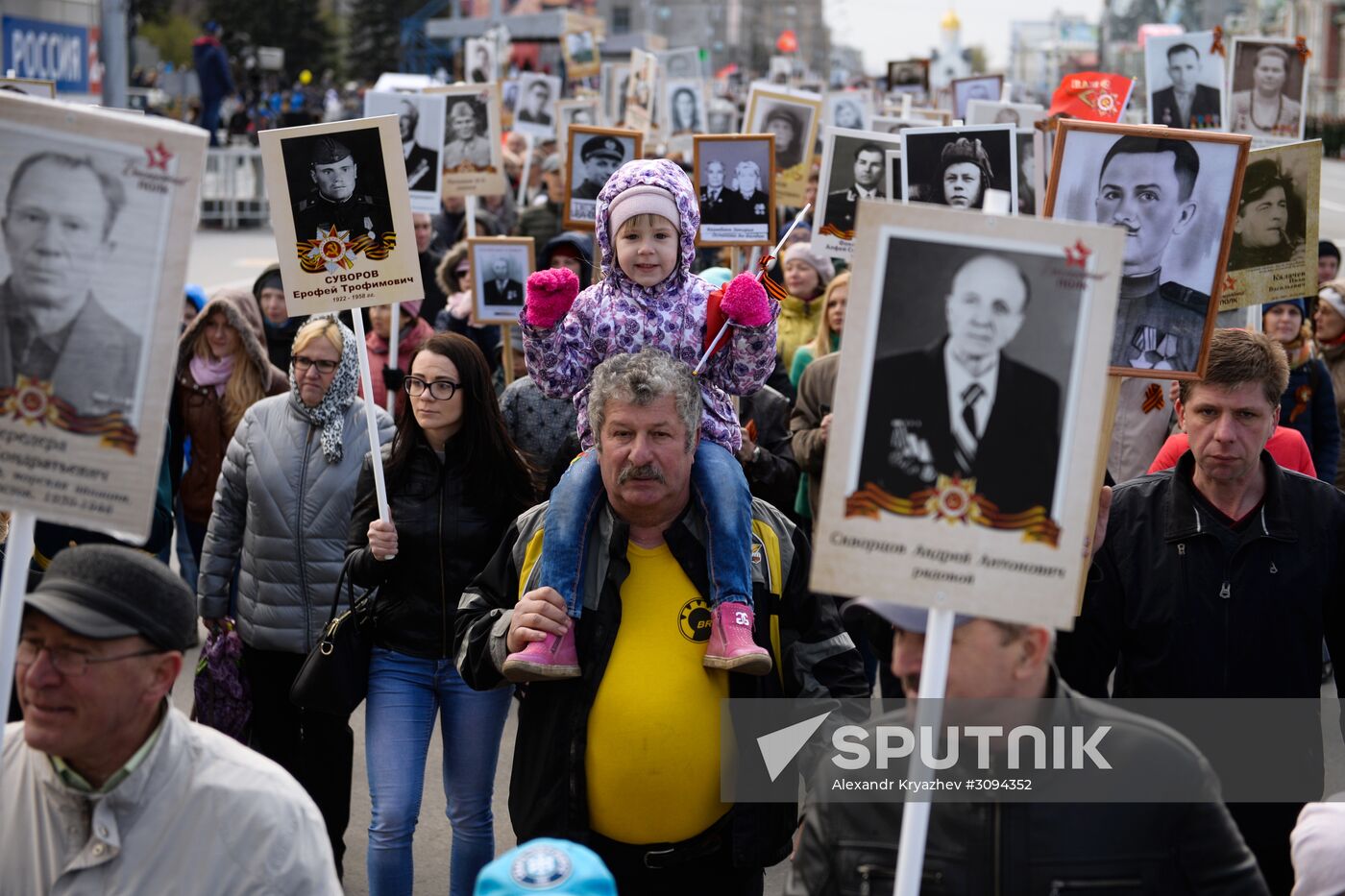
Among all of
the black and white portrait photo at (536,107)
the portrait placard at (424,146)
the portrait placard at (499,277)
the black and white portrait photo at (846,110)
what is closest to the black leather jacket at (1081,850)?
the portrait placard at (499,277)

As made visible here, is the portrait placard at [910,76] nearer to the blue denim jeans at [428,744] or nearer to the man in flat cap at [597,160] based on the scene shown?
the man in flat cap at [597,160]

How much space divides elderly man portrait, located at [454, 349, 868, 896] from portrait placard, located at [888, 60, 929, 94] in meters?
17.3

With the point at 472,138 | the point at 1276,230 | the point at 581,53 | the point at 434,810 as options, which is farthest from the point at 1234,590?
the point at 581,53

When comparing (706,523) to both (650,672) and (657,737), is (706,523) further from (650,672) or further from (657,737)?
(657,737)

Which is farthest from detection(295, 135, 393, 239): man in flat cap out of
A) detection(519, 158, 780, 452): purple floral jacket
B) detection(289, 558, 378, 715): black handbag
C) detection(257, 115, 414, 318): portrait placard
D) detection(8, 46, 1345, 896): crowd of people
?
detection(289, 558, 378, 715): black handbag

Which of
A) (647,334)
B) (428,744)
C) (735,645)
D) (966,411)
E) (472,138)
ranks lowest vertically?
(428,744)

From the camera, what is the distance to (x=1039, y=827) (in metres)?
2.78

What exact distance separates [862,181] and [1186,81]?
230 centimetres

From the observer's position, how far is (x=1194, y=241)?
14.2 ft

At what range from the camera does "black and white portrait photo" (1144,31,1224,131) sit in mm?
9820

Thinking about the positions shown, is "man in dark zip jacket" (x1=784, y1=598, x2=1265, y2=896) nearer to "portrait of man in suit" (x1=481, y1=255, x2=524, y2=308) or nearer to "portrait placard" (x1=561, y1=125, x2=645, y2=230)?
"portrait of man in suit" (x1=481, y1=255, x2=524, y2=308)

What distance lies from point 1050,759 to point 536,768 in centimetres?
152

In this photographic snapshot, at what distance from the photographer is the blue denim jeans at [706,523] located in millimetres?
3918

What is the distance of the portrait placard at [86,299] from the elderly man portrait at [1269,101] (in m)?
8.19
